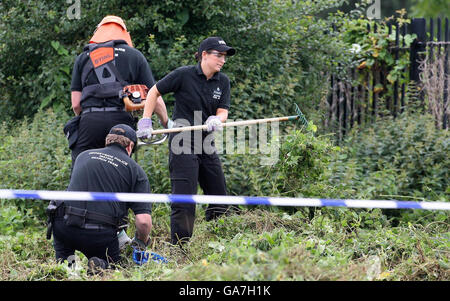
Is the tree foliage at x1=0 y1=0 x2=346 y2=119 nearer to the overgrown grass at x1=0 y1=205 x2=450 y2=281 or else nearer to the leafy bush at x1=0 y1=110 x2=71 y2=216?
the leafy bush at x1=0 y1=110 x2=71 y2=216

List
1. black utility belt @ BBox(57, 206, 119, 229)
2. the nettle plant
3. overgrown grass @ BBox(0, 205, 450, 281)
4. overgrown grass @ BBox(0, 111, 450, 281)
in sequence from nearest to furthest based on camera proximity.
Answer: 1. overgrown grass @ BBox(0, 205, 450, 281)
2. overgrown grass @ BBox(0, 111, 450, 281)
3. black utility belt @ BBox(57, 206, 119, 229)
4. the nettle plant

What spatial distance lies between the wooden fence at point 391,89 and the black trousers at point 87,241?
5.06 meters

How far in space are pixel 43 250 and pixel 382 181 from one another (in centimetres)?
372

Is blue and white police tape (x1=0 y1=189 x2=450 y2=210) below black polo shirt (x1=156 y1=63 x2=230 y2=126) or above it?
below

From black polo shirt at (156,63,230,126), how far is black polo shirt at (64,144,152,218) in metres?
0.98

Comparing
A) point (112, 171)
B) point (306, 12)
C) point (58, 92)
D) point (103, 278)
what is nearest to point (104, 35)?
point (112, 171)

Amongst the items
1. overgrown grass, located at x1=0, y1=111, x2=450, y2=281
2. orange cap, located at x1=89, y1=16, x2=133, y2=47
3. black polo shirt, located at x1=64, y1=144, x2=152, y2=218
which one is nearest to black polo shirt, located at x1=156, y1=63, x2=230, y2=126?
orange cap, located at x1=89, y1=16, x2=133, y2=47

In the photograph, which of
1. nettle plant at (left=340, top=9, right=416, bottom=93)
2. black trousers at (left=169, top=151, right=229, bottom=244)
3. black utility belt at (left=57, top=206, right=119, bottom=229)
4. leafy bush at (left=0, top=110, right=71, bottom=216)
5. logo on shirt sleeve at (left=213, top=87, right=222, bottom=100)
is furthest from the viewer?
→ nettle plant at (left=340, top=9, right=416, bottom=93)

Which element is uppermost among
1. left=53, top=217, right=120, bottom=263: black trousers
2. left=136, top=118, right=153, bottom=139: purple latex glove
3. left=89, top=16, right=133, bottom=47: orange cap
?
left=89, top=16, right=133, bottom=47: orange cap

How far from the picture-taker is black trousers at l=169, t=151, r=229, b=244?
5.86 m

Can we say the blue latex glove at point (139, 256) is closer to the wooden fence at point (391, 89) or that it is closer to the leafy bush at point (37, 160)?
the leafy bush at point (37, 160)

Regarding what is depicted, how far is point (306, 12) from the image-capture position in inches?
378

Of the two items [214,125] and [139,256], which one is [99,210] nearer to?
[139,256]

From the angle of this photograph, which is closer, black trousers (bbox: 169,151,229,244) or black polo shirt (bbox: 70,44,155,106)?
black trousers (bbox: 169,151,229,244)
